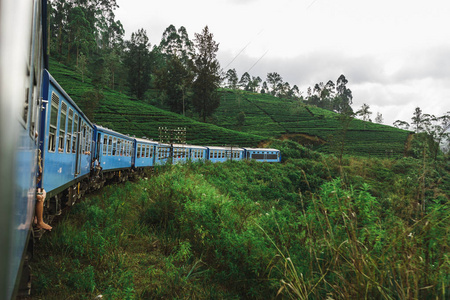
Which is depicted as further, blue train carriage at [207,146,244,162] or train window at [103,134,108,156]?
blue train carriage at [207,146,244,162]

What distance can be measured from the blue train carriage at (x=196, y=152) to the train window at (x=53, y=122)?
20.2 m

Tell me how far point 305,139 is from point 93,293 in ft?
207

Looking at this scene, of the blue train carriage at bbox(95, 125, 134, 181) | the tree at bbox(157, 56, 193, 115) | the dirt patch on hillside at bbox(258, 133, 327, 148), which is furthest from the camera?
the tree at bbox(157, 56, 193, 115)

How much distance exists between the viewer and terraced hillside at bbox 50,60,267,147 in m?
49.6

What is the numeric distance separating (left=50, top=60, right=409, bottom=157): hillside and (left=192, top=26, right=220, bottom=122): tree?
4894 millimetres

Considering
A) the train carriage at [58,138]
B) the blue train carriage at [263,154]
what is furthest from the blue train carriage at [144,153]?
the blue train carriage at [263,154]

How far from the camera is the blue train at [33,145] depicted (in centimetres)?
113

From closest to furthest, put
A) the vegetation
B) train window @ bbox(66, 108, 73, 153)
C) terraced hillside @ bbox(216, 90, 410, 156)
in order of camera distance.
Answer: the vegetation → train window @ bbox(66, 108, 73, 153) → terraced hillside @ bbox(216, 90, 410, 156)

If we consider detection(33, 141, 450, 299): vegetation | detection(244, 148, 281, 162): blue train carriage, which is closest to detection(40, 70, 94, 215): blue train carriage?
detection(33, 141, 450, 299): vegetation

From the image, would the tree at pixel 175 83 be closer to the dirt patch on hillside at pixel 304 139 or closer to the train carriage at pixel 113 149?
Answer: the dirt patch on hillside at pixel 304 139

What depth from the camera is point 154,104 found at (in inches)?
2857

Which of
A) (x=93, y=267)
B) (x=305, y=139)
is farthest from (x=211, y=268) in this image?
(x=305, y=139)

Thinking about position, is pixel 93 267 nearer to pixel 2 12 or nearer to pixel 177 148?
pixel 2 12

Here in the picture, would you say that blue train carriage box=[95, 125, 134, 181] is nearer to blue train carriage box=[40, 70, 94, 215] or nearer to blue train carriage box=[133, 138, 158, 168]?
blue train carriage box=[133, 138, 158, 168]
